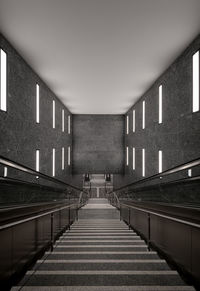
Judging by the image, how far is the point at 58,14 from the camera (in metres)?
9.15

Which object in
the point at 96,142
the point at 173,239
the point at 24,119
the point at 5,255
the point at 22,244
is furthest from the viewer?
the point at 96,142

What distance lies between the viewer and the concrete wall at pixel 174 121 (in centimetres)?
1141

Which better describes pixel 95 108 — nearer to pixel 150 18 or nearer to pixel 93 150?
pixel 93 150

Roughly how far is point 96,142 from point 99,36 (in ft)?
55.9

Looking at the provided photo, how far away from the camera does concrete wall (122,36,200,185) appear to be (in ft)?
37.4

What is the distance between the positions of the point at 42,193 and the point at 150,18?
5.91 metres

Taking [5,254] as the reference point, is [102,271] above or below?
below

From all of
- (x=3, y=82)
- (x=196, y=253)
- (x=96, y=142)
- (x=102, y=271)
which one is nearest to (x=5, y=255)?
(x=102, y=271)

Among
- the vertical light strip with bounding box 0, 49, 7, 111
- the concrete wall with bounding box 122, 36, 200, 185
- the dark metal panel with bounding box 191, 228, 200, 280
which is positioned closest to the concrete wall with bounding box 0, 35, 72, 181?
the vertical light strip with bounding box 0, 49, 7, 111

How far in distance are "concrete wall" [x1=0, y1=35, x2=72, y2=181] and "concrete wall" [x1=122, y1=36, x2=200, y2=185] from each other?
17.6 feet

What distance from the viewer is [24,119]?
13.0 meters

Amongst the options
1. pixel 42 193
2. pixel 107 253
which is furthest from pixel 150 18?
pixel 107 253

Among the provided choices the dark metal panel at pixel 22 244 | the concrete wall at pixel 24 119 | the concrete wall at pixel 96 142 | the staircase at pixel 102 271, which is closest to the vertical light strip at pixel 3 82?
the concrete wall at pixel 24 119

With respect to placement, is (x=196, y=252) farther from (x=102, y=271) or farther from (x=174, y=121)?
(x=174, y=121)
